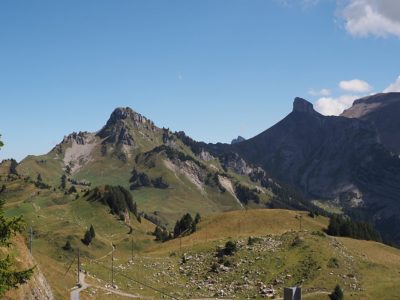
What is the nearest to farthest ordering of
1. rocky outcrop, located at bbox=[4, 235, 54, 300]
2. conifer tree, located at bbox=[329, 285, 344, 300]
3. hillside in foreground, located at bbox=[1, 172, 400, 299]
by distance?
rocky outcrop, located at bbox=[4, 235, 54, 300]
conifer tree, located at bbox=[329, 285, 344, 300]
hillside in foreground, located at bbox=[1, 172, 400, 299]

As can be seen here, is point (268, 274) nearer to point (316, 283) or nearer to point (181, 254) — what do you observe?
point (316, 283)

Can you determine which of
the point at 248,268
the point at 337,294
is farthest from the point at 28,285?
the point at 248,268

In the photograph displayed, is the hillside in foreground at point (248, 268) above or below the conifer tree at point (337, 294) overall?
above

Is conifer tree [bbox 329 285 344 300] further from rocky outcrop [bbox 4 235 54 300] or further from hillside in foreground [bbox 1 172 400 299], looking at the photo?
rocky outcrop [bbox 4 235 54 300]

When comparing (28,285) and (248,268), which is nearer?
(28,285)

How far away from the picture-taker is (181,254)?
405 ft

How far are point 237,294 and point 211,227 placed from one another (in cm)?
5462

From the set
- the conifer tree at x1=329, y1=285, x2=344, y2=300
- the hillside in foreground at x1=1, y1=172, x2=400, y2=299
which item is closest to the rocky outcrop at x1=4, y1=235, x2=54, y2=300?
the hillside in foreground at x1=1, y1=172, x2=400, y2=299

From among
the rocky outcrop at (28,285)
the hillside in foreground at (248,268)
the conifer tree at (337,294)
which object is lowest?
the conifer tree at (337,294)

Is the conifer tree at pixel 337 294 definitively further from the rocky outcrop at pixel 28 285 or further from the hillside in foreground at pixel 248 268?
the rocky outcrop at pixel 28 285

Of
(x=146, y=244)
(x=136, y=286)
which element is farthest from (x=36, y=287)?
(x=146, y=244)

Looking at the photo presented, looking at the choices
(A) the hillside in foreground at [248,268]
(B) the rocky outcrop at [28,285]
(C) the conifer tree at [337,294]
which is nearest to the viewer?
(B) the rocky outcrop at [28,285]

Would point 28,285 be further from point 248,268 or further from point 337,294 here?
point 248,268

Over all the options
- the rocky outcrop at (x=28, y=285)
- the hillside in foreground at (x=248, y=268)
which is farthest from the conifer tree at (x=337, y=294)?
the rocky outcrop at (x=28, y=285)
